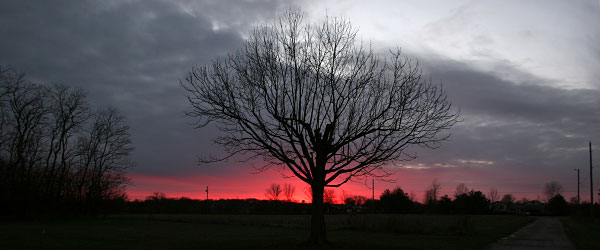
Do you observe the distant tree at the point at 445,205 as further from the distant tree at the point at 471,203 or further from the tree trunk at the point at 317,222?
the tree trunk at the point at 317,222

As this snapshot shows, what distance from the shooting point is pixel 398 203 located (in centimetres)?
11219

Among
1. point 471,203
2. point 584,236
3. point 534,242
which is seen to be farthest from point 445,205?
point 534,242

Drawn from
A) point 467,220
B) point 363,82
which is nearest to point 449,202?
point 467,220

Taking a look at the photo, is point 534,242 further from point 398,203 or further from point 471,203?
Answer: point 471,203

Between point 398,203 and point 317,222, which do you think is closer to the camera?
point 317,222

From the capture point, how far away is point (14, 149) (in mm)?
47938

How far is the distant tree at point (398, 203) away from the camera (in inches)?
4417

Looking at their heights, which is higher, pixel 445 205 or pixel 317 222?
pixel 317 222

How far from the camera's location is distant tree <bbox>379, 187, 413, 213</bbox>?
112 m

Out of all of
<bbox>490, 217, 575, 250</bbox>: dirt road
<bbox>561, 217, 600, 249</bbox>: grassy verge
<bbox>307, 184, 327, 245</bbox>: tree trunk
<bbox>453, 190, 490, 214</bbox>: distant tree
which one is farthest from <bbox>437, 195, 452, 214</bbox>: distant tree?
<bbox>307, 184, 327, 245</bbox>: tree trunk

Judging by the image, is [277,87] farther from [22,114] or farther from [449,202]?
[449,202]

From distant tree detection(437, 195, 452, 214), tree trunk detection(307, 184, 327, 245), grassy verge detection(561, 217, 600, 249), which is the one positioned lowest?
distant tree detection(437, 195, 452, 214)

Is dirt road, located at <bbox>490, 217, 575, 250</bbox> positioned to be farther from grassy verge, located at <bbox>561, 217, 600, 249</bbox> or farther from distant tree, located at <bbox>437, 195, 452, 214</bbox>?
distant tree, located at <bbox>437, 195, 452, 214</bbox>

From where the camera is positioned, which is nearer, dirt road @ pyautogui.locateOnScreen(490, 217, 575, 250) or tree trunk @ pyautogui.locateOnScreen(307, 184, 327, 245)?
tree trunk @ pyautogui.locateOnScreen(307, 184, 327, 245)
